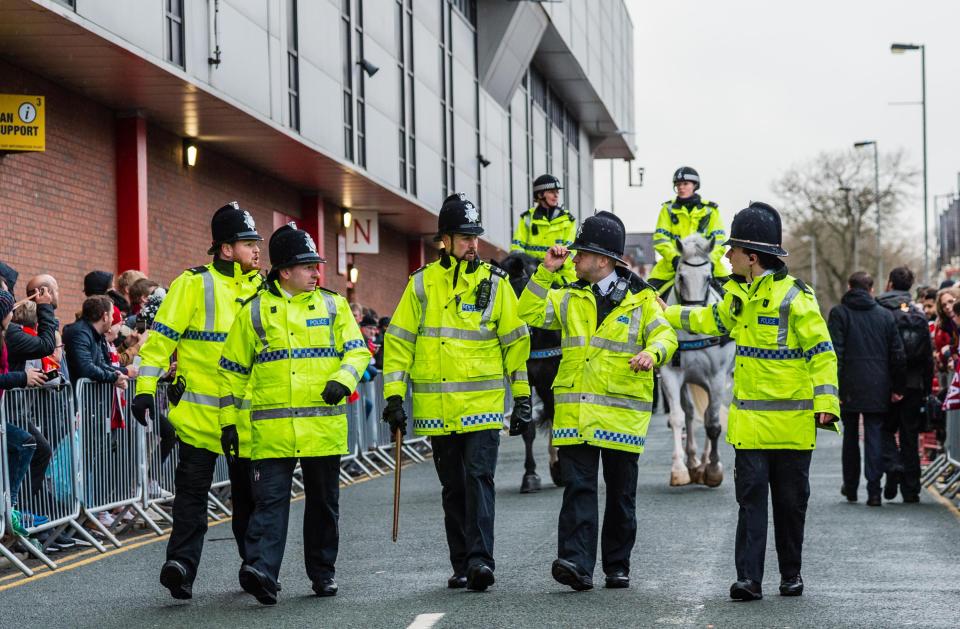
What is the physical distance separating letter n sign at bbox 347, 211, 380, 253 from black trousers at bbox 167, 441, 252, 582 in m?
20.4

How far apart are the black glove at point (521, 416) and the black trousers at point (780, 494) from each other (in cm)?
119

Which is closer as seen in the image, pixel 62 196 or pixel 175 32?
pixel 62 196

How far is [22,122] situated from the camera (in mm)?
15672

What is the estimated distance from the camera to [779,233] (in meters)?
9.12

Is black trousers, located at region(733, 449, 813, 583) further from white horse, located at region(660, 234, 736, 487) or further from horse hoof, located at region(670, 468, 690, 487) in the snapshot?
horse hoof, located at region(670, 468, 690, 487)

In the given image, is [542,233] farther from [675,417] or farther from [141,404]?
[141,404]

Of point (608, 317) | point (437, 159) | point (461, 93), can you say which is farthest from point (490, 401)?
point (461, 93)

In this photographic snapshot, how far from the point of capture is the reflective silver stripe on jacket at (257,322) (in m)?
9.01

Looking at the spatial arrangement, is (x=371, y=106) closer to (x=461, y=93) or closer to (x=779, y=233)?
(x=461, y=93)

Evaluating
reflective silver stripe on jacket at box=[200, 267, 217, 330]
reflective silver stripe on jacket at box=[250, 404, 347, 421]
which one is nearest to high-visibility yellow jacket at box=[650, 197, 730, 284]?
reflective silver stripe on jacket at box=[200, 267, 217, 330]

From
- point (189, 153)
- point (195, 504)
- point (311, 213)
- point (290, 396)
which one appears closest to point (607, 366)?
point (290, 396)

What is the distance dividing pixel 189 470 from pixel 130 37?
7.95 metres

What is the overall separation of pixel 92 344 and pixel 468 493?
172 inches

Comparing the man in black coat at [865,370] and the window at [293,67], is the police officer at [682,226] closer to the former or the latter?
the man in black coat at [865,370]
